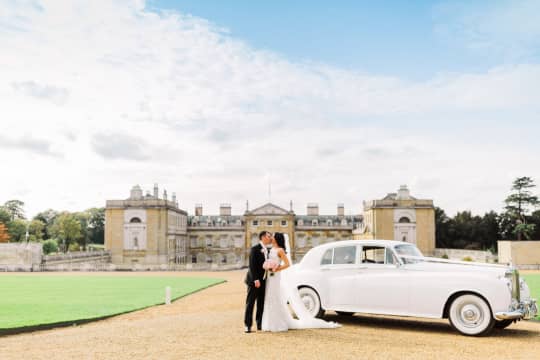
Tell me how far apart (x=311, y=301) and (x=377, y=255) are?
1.67m

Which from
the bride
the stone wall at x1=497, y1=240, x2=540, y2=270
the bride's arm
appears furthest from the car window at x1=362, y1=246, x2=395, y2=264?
the stone wall at x1=497, y1=240, x2=540, y2=270

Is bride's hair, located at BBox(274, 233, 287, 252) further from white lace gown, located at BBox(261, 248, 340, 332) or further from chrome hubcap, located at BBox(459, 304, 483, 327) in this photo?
chrome hubcap, located at BBox(459, 304, 483, 327)

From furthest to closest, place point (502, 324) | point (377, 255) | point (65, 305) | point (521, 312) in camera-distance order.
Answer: point (65, 305) < point (377, 255) < point (502, 324) < point (521, 312)

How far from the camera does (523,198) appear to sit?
198 ft

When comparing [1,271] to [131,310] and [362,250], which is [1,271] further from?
[362,250]

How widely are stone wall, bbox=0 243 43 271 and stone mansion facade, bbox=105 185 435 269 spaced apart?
39.8 ft

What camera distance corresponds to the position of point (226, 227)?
7319 centimetres

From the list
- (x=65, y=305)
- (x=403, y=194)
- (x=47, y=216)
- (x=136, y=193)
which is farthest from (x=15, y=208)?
(x=65, y=305)

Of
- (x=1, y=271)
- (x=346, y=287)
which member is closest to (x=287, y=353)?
(x=346, y=287)

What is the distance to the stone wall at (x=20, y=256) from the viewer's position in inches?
1699

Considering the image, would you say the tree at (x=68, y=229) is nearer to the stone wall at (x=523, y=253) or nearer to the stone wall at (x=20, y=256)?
the stone wall at (x=20, y=256)

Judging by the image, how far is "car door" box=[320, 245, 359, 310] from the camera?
416 inches

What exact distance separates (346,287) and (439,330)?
1.86 meters

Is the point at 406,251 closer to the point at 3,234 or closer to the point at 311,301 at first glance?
the point at 311,301
